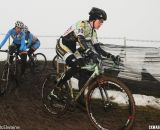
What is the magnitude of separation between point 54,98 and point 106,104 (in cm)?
163

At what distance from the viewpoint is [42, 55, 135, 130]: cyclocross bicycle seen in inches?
262

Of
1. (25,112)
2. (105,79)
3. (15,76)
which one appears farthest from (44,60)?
(105,79)

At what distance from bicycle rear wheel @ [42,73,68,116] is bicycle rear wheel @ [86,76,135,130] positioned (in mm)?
680

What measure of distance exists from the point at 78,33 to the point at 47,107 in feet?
6.81

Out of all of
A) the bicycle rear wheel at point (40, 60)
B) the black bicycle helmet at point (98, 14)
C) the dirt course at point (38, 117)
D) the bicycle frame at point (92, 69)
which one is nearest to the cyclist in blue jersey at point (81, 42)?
the black bicycle helmet at point (98, 14)

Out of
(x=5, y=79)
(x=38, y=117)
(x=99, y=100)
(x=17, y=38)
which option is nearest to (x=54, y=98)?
(x=38, y=117)

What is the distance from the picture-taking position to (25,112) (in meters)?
8.62

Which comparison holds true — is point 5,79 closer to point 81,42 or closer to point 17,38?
point 17,38

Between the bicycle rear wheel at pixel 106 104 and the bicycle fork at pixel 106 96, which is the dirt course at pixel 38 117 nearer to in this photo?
the bicycle rear wheel at pixel 106 104

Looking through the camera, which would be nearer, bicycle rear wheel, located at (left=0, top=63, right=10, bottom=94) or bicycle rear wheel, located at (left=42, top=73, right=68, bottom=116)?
bicycle rear wheel, located at (left=42, top=73, right=68, bottom=116)

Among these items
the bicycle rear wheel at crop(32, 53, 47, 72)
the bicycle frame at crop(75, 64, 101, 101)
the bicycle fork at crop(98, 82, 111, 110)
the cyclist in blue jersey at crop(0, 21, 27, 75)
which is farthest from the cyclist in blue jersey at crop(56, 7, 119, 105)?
the bicycle rear wheel at crop(32, 53, 47, 72)

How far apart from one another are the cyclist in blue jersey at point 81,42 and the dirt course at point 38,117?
0.77m

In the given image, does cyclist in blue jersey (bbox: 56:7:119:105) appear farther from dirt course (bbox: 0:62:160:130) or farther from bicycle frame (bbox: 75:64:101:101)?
dirt course (bbox: 0:62:160:130)

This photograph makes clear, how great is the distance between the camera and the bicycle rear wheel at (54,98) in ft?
26.2
